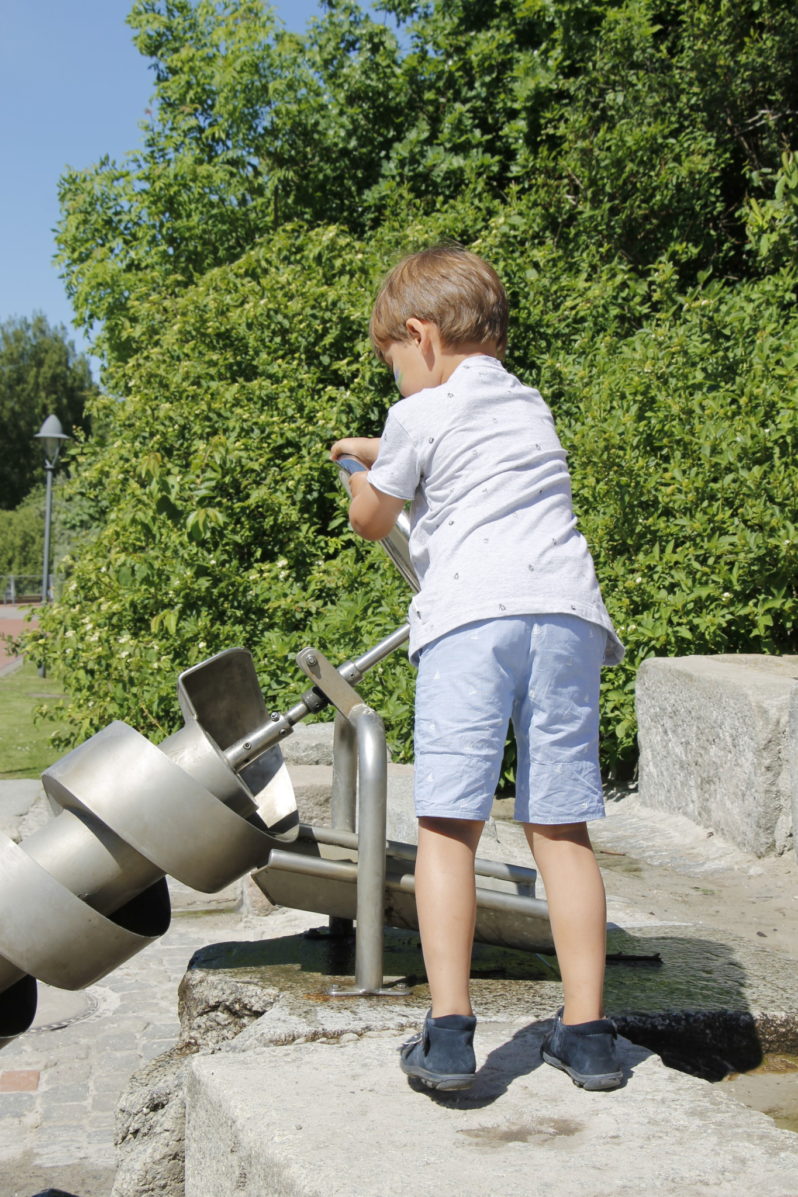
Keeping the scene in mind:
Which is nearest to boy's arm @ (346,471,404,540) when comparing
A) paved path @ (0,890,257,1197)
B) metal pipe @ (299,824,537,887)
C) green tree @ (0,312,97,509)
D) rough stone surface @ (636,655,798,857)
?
metal pipe @ (299,824,537,887)

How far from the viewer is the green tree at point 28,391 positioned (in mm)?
58781

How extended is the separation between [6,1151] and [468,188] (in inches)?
311

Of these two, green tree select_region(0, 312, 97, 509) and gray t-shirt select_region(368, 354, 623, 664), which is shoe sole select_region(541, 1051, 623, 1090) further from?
green tree select_region(0, 312, 97, 509)

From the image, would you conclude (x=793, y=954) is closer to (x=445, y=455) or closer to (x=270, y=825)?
(x=270, y=825)

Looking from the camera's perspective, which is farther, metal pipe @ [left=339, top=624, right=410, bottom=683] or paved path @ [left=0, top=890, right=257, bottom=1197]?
paved path @ [left=0, top=890, right=257, bottom=1197]

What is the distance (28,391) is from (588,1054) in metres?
60.9

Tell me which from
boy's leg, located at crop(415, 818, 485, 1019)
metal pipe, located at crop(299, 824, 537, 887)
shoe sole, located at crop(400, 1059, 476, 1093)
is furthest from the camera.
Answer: metal pipe, located at crop(299, 824, 537, 887)

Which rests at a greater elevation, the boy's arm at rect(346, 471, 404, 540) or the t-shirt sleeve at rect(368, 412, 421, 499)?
the t-shirt sleeve at rect(368, 412, 421, 499)

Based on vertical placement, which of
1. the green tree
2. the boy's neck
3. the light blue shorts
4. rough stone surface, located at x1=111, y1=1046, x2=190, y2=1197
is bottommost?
rough stone surface, located at x1=111, y1=1046, x2=190, y2=1197

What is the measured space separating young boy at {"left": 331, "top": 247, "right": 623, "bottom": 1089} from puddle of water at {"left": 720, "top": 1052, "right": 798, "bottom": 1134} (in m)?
0.42

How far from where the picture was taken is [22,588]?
149 feet

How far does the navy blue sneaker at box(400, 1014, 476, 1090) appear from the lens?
1710 mm

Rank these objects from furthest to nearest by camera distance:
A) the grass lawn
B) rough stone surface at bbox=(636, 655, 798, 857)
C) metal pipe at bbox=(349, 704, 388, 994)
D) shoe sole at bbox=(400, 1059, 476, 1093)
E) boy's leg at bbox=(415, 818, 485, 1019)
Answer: the grass lawn < rough stone surface at bbox=(636, 655, 798, 857) < metal pipe at bbox=(349, 704, 388, 994) < boy's leg at bbox=(415, 818, 485, 1019) < shoe sole at bbox=(400, 1059, 476, 1093)

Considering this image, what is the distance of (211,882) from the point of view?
2102 millimetres
